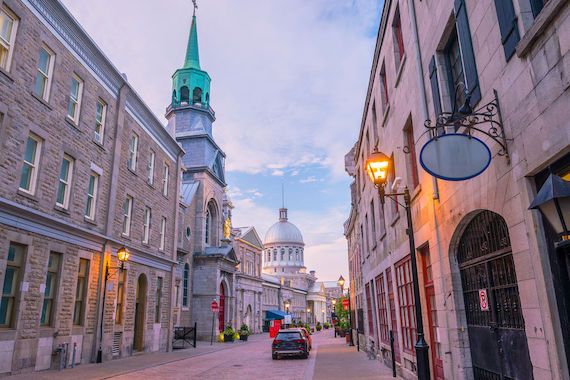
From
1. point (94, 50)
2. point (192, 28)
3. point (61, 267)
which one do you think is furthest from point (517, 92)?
point (192, 28)

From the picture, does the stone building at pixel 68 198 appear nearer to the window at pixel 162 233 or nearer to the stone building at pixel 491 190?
the window at pixel 162 233

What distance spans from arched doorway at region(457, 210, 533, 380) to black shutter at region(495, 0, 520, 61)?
7.94 ft

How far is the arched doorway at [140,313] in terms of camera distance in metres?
23.3

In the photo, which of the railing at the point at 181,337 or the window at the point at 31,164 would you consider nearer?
the window at the point at 31,164

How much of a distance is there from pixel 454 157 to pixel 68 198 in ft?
49.6

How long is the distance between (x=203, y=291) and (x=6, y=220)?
27.5m

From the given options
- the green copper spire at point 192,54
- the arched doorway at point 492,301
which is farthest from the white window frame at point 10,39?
the green copper spire at point 192,54

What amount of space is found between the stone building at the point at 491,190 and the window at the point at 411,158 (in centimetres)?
4

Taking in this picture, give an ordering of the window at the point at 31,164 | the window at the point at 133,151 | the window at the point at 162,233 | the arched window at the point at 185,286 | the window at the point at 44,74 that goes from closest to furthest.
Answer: the window at the point at 31,164 → the window at the point at 44,74 → the window at the point at 133,151 → the window at the point at 162,233 → the arched window at the point at 185,286

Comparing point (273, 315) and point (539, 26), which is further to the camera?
point (273, 315)

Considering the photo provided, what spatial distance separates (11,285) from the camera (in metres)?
13.4

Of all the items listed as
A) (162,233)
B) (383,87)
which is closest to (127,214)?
(162,233)

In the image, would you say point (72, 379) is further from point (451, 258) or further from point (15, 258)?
point (451, 258)

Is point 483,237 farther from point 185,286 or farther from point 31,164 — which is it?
point 185,286
